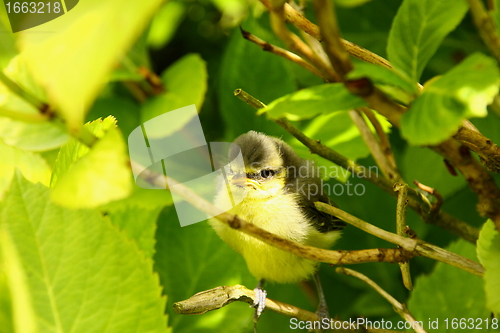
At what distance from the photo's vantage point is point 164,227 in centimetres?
105

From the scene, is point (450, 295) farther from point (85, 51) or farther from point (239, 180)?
point (85, 51)

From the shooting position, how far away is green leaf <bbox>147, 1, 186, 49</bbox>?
138cm

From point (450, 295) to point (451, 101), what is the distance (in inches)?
24.3

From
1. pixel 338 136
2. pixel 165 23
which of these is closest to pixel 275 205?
pixel 338 136

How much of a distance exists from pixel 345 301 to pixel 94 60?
3.74 ft

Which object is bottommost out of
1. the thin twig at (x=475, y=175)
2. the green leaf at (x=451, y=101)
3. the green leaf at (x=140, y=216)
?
the green leaf at (x=140, y=216)

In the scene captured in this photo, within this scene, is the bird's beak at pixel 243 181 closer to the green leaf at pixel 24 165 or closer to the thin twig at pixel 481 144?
the green leaf at pixel 24 165

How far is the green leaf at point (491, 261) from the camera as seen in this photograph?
0.58 m

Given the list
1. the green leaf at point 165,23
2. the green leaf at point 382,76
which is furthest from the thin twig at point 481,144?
the green leaf at point 165,23

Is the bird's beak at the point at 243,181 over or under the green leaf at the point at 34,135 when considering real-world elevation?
under

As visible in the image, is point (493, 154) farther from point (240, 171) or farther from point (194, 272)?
point (240, 171)

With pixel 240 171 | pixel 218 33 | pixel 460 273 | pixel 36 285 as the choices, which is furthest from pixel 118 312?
pixel 218 33

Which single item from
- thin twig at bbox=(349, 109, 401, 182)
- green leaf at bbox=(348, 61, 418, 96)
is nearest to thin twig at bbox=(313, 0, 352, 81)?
green leaf at bbox=(348, 61, 418, 96)

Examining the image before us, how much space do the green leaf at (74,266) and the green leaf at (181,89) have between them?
0.43m
